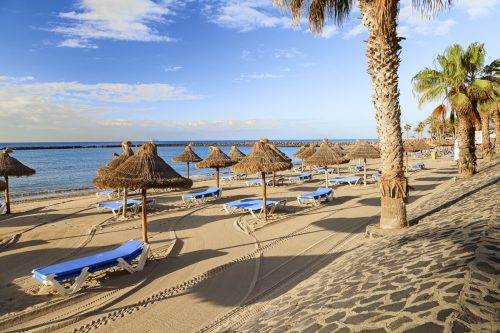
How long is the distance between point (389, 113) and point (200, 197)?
9846mm

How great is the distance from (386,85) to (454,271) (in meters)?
4.66

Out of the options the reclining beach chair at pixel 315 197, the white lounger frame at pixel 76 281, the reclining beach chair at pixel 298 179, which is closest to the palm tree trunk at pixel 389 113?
the white lounger frame at pixel 76 281

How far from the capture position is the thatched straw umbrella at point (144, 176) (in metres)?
7.28

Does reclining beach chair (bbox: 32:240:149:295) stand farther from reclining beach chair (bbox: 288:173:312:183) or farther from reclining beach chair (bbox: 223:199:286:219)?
reclining beach chair (bbox: 288:173:312:183)

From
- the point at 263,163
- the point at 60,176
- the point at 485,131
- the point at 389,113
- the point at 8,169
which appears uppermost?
the point at 485,131

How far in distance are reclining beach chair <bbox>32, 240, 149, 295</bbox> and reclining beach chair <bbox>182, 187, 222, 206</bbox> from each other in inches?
289

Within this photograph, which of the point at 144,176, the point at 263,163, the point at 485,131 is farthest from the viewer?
the point at 485,131

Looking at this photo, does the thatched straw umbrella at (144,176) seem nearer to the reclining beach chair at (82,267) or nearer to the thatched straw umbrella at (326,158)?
the reclining beach chair at (82,267)

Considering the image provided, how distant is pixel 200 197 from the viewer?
47.5 ft

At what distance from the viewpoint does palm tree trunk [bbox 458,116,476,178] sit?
12111 mm

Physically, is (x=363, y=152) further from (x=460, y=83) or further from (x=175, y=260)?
(x=175, y=260)

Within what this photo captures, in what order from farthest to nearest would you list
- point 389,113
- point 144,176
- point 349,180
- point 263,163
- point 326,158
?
point 349,180 < point 326,158 < point 263,163 < point 144,176 < point 389,113

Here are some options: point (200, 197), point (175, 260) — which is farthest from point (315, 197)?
point (175, 260)

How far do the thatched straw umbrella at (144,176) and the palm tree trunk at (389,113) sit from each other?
191 inches
